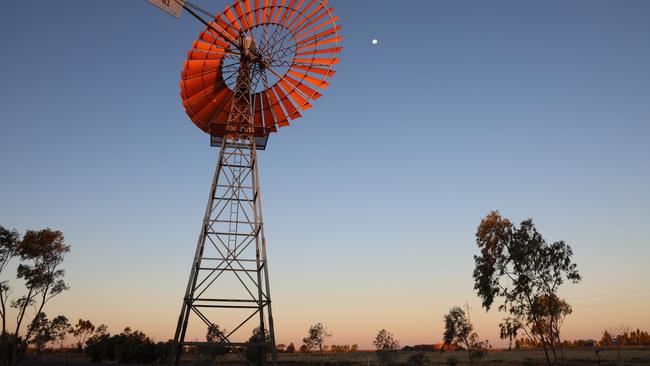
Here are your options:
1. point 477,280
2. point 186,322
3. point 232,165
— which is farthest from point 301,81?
point 477,280

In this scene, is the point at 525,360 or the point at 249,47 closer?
the point at 249,47

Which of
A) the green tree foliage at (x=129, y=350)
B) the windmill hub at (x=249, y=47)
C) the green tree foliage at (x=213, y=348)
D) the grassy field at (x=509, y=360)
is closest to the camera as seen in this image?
the green tree foliage at (x=213, y=348)

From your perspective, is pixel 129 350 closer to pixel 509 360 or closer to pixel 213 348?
pixel 509 360

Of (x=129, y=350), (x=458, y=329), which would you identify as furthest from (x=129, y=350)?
(x=458, y=329)

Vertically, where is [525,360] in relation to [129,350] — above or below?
below

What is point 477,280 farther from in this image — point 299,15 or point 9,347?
point 9,347

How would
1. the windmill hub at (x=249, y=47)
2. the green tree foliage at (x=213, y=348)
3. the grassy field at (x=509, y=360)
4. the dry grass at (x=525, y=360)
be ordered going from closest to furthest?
the green tree foliage at (x=213, y=348)
the windmill hub at (x=249, y=47)
the grassy field at (x=509, y=360)
the dry grass at (x=525, y=360)

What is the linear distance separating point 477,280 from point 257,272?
22.4 meters

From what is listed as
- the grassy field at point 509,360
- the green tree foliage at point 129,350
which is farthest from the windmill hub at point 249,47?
the green tree foliage at point 129,350

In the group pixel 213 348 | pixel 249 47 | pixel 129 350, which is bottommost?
pixel 213 348

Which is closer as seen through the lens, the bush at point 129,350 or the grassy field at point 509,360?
the grassy field at point 509,360

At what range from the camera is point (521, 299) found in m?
35.5

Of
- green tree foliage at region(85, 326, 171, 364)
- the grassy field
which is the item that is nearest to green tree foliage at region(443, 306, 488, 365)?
the grassy field

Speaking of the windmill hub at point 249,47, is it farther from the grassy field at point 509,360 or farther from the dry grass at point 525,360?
the dry grass at point 525,360
